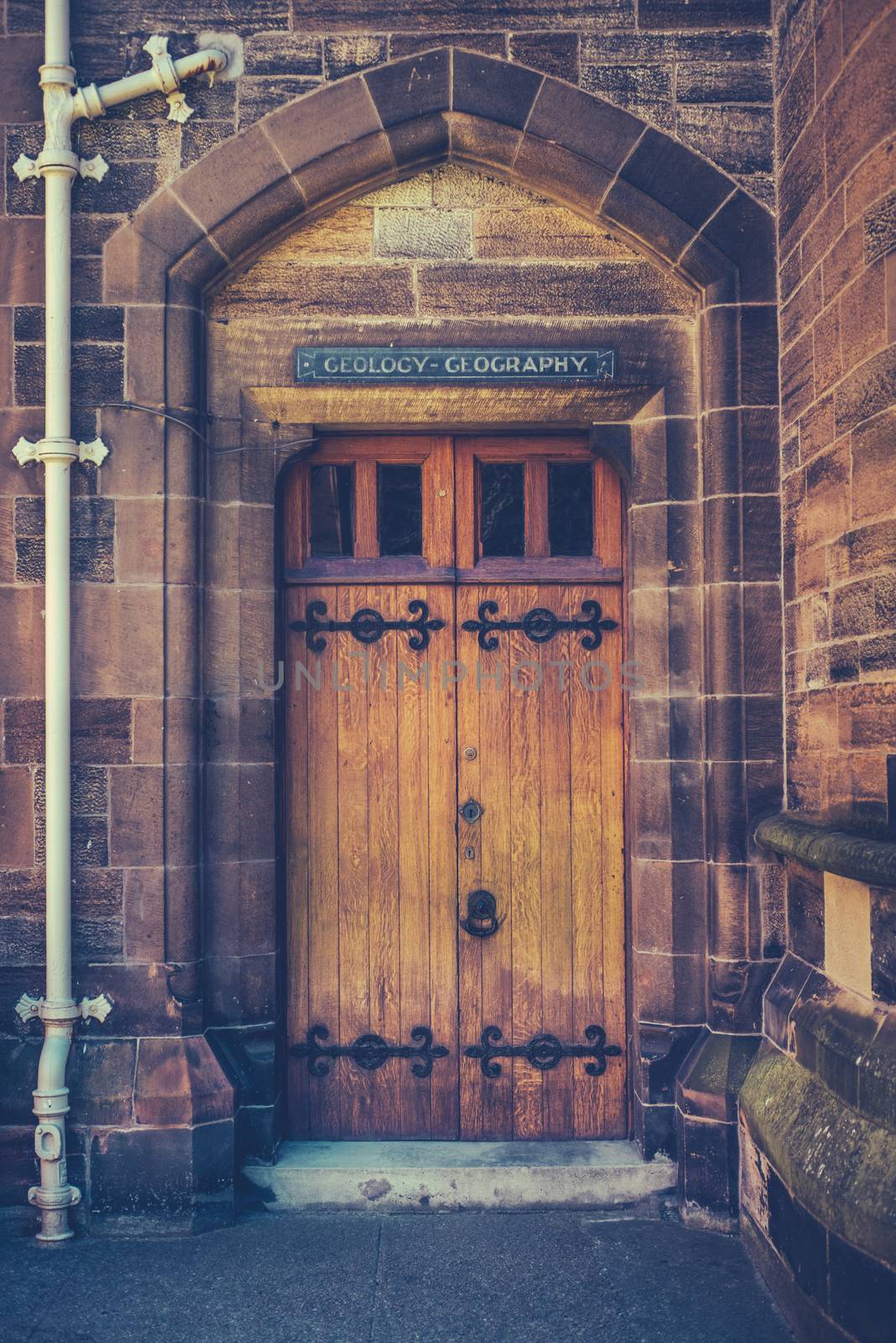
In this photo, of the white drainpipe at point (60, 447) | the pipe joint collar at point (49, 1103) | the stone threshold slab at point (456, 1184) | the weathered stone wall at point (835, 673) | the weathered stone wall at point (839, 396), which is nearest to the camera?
the weathered stone wall at point (835, 673)

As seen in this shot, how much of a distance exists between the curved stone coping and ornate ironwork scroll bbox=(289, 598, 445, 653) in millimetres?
1420

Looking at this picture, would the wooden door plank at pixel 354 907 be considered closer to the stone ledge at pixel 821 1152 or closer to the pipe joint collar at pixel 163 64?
the stone ledge at pixel 821 1152

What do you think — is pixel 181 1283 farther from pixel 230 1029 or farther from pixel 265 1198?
pixel 230 1029

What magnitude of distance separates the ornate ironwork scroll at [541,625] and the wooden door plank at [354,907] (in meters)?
0.54

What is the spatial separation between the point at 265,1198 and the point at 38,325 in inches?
126

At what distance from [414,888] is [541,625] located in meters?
1.12

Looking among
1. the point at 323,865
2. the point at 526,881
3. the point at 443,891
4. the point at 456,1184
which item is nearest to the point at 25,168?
the point at 323,865

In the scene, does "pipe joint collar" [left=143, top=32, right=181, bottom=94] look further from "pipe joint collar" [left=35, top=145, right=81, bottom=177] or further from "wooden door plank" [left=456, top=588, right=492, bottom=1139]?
"wooden door plank" [left=456, top=588, right=492, bottom=1139]

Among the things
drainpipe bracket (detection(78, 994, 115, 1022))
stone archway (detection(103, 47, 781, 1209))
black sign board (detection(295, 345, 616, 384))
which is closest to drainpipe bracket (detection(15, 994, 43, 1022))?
drainpipe bracket (detection(78, 994, 115, 1022))

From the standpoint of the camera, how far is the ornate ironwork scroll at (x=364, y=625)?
412cm

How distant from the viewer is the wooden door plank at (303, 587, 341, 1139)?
4.09m

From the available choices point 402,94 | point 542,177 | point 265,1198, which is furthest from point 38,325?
point 265,1198

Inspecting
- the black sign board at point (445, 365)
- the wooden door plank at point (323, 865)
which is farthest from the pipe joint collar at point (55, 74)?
the wooden door plank at point (323, 865)

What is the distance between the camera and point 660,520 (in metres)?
3.92
